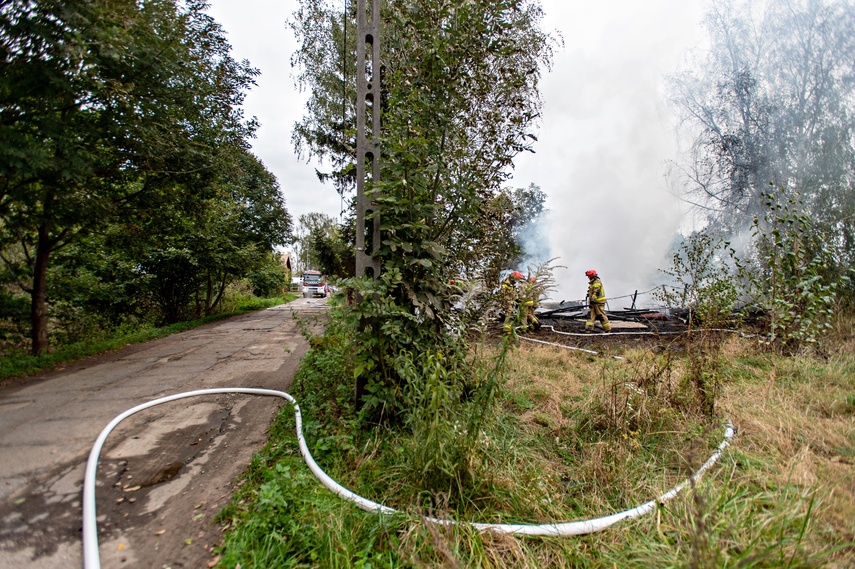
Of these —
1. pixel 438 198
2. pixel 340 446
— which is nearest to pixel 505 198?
pixel 438 198

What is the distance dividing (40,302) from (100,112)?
3981mm

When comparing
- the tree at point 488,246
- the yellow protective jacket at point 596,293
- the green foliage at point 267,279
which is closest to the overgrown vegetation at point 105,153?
the tree at point 488,246

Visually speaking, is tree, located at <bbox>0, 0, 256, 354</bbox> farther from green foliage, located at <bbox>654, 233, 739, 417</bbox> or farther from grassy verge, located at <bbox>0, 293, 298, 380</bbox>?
green foliage, located at <bbox>654, 233, 739, 417</bbox>

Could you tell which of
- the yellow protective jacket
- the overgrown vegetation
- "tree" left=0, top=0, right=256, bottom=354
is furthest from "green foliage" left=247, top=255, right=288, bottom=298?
the yellow protective jacket

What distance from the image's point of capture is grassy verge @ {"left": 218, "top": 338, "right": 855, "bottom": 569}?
176 centimetres

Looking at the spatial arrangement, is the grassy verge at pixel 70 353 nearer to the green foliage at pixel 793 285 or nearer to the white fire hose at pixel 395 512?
the white fire hose at pixel 395 512

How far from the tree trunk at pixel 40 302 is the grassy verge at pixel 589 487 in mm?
6687

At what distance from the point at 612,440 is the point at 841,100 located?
14162 millimetres

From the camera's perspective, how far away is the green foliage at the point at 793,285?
473 cm

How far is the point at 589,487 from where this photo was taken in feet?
7.80

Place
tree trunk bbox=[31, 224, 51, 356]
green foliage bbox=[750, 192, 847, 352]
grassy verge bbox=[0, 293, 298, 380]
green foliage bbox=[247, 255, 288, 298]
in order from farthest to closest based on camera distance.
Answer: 1. green foliage bbox=[247, 255, 288, 298]
2. tree trunk bbox=[31, 224, 51, 356]
3. grassy verge bbox=[0, 293, 298, 380]
4. green foliage bbox=[750, 192, 847, 352]

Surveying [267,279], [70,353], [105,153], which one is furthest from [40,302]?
[267,279]

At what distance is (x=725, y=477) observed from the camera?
2199 millimetres

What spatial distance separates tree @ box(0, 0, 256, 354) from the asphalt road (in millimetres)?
2647
